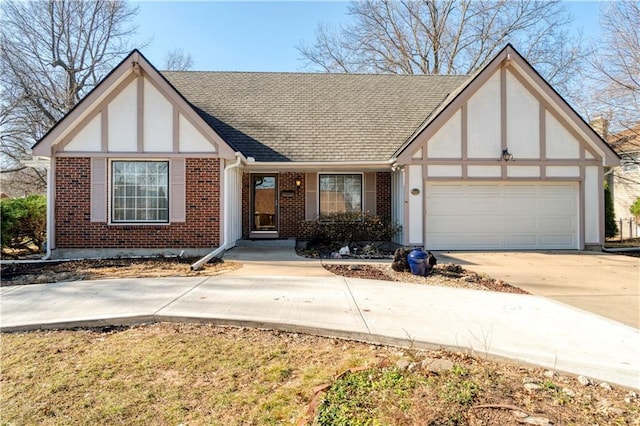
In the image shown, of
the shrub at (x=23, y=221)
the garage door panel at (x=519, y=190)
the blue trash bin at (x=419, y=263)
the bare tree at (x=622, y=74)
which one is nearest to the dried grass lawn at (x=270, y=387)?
the blue trash bin at (x=419, y=263)

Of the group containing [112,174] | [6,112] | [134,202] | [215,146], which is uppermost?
[6,112]

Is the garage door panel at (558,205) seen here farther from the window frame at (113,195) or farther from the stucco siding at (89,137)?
the stucco siding at (89,137)

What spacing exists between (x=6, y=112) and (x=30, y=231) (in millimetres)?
11566

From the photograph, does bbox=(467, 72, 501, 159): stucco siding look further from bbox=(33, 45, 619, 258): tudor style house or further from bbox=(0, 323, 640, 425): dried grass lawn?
bbox=(0, 323, 640, 425): dried grass lawn

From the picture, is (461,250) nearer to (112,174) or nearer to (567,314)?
(567,314)

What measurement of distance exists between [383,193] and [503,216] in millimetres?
3898

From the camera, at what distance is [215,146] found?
10.7 m

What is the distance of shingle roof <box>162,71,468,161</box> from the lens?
12742 millimetres

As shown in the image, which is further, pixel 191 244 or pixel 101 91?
pixel 191 244

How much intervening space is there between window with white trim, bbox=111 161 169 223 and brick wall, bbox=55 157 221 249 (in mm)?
321

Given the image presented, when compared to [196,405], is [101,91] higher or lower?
higher

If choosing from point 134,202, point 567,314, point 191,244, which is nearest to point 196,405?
point 567,314

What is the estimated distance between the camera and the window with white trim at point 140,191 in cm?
1076

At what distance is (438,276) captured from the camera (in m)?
8.09
